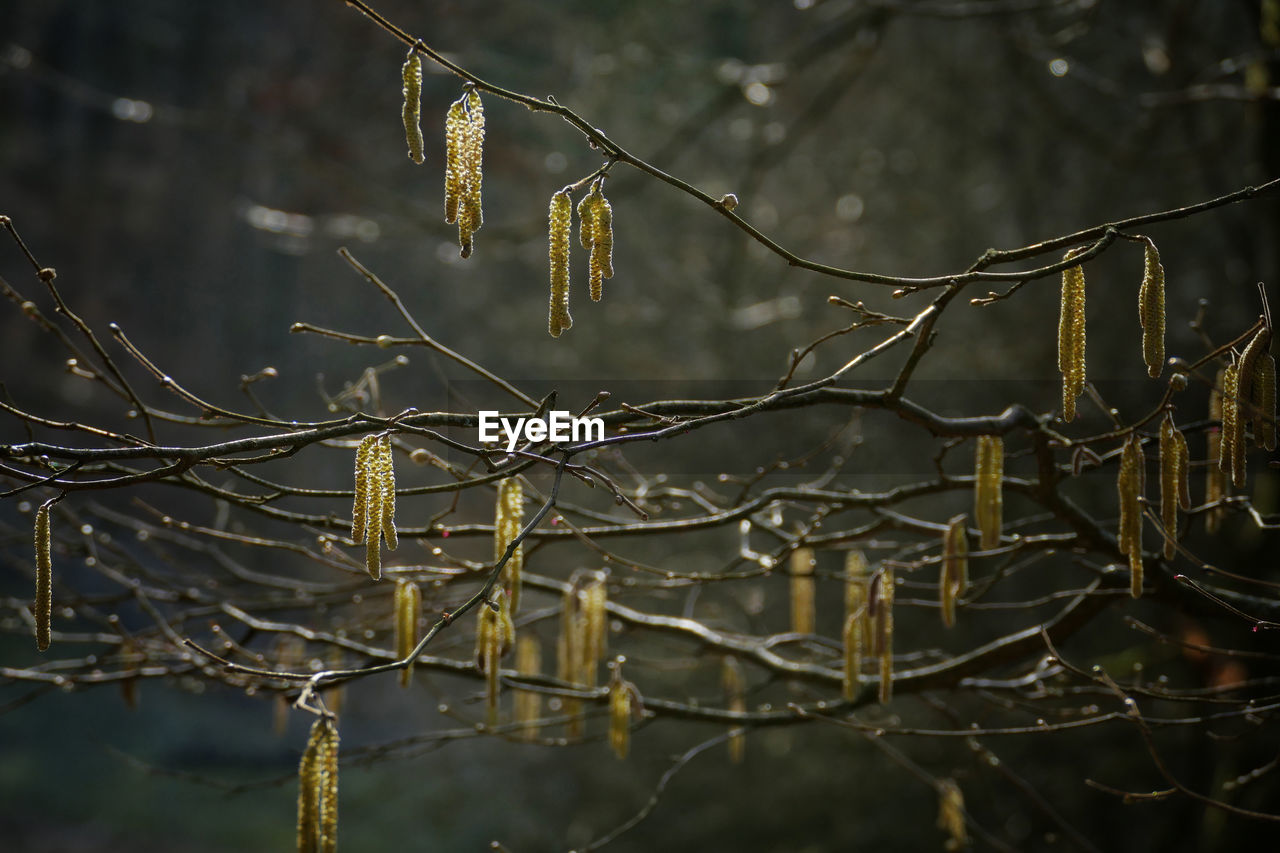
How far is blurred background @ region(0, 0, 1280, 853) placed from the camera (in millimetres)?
4637

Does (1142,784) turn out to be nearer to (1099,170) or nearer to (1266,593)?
(1266,593)

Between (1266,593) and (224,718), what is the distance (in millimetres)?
7794

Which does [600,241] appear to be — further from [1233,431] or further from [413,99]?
[1233,431]

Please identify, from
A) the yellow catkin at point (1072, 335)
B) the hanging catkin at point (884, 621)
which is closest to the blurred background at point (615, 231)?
the hanging catkin at point (884, 621)

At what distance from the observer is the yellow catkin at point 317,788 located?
4.20 ft

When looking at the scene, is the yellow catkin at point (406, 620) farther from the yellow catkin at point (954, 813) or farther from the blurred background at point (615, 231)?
the yellow catkin at point (954, 813)

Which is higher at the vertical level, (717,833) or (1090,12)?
(1090,12)

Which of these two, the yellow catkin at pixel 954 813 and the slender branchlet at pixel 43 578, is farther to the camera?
the yellow catkin at pixel 954 813

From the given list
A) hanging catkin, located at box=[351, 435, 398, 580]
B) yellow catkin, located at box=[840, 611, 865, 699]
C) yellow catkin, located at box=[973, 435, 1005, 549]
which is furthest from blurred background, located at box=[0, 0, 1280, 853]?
yellow catkin, located at box=[973, 435, 1005, 549]

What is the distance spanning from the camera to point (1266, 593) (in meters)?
3.82

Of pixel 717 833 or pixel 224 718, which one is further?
pixel 224 718

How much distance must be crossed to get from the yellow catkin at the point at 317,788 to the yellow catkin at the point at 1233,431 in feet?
4.42

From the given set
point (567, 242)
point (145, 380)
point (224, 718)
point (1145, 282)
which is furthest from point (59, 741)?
point (1145, 282)

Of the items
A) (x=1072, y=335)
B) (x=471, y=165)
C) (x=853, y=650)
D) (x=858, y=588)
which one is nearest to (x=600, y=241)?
(x=471, y=165)
